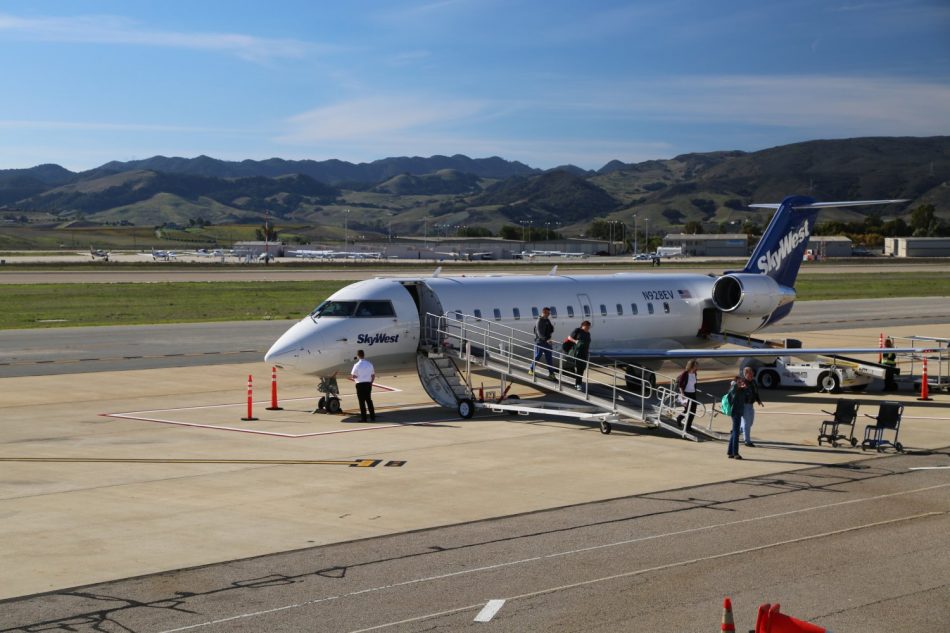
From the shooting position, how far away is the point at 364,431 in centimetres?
2488

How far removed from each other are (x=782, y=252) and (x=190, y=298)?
1788 inches

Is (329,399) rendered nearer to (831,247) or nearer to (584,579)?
(584,579)

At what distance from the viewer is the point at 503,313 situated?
30.0 metres

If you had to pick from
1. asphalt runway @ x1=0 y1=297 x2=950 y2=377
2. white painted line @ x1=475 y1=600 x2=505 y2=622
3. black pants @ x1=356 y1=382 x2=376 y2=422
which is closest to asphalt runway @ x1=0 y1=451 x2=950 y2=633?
white painted line @ x1=475 y1=600 x2=505 y2=622

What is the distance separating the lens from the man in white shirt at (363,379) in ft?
84.2

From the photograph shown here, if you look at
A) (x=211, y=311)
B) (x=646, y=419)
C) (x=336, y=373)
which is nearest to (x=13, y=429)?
(x=336, y=373)

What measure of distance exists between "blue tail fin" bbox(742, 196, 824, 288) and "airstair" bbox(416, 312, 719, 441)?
10.5m

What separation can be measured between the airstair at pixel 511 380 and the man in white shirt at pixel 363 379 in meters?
1.85

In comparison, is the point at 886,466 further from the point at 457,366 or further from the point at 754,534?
the point at 457,366

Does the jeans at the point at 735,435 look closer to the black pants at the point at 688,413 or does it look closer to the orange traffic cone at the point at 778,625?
the black pants at the point at 688,413

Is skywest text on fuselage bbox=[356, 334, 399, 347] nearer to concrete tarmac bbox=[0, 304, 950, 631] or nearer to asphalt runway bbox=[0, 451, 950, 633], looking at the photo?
→ concrete tarmac bbox=[0, 304, 950, 631]

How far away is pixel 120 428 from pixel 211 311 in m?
37.4

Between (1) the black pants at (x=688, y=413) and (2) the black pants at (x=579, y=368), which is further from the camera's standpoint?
(2) the black pants at (x=579, y=368)

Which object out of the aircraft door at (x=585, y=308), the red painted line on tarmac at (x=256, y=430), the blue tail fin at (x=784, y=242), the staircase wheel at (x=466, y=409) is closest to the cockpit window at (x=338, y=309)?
the red painted line on tarmac at (x=256, y=430)
